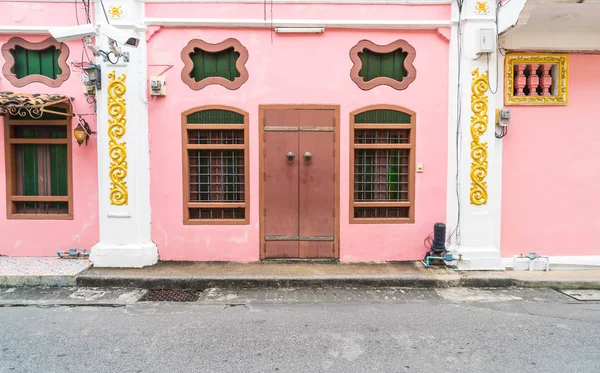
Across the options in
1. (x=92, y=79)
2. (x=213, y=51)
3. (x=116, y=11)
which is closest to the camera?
(x=92, y=79)

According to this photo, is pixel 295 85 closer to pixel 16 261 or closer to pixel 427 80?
pixel 427 80

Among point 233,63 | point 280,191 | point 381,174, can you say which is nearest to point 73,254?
point 280,191

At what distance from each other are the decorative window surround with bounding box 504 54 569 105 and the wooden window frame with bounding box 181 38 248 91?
4.58 m

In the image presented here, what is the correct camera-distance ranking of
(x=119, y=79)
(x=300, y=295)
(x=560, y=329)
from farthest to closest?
(x=119, y=79) → (x=300, y=295) → (x=560, y=329)

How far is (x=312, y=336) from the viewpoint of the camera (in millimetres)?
4500

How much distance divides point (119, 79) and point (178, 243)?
2979 millimetres

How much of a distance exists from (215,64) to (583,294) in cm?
701

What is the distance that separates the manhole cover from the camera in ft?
19.2

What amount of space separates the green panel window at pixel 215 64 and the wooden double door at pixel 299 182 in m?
0.92

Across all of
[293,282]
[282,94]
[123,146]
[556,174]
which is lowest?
[293,282]

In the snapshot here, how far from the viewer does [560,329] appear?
4.69 metres

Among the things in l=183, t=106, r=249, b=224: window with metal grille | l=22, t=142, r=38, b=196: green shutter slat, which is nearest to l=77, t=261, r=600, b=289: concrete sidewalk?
l=183, t=106, r=249, b=224: window with metal grille

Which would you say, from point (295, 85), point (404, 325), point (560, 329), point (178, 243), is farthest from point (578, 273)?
point (178, 243)

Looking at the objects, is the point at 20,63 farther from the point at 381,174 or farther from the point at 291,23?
the point at 381,174
